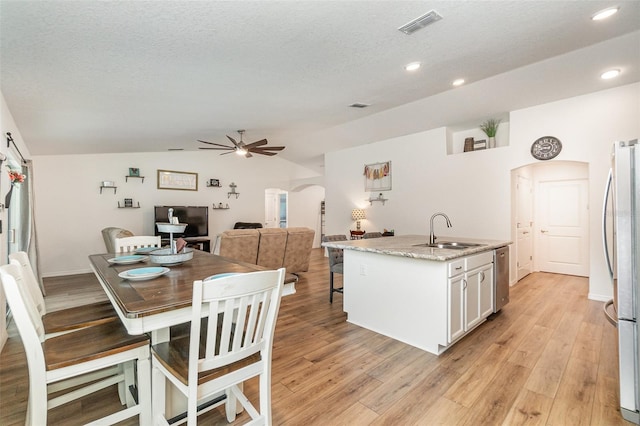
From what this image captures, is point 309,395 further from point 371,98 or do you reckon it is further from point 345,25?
point 371,98

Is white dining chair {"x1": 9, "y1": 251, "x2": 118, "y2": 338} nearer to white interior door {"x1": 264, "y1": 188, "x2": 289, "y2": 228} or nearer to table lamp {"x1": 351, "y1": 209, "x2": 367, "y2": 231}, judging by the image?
table lamp {"x1": 351, "y1": 209, "x2": 367, "y2": 231}

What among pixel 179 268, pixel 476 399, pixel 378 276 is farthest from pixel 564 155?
pixel 179 268

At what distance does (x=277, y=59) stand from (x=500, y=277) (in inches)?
133

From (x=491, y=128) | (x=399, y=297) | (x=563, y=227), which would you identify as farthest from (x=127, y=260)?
(x=563, y=227)

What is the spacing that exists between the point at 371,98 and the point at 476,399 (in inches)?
144

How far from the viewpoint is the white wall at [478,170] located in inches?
157

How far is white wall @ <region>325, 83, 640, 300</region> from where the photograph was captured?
398cm

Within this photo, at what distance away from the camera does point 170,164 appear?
24.4ft

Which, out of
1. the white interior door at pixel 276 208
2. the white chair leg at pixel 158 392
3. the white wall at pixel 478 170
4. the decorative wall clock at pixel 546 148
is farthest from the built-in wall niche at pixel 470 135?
the white interior door at pixel 276 208

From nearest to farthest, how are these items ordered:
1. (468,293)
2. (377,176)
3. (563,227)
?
(468,293)
(563,227)
(377,176)

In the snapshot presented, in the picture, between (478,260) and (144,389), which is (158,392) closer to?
(144,389)

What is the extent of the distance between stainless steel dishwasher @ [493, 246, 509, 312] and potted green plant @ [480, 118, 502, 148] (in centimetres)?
248

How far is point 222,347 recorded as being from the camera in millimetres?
1336

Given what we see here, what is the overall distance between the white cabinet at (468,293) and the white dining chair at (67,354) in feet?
7.52
